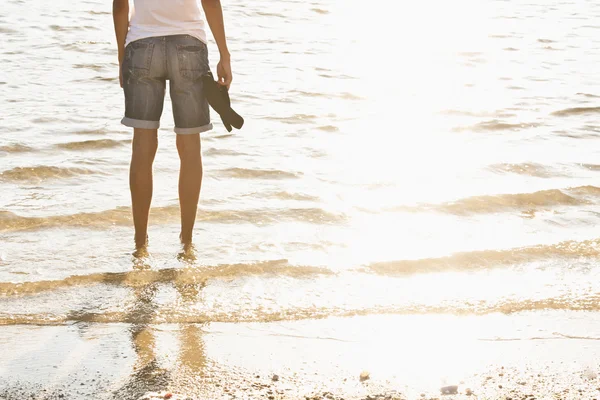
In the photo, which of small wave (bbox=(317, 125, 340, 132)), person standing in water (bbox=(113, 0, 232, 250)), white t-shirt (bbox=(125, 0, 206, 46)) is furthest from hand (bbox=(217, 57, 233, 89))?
small wave (bbox=(317, 125, 340, 132))

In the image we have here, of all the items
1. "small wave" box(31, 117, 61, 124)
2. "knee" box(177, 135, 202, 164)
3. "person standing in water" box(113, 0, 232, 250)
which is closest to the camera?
"person standing in water" box(113, 0, 232, 250)

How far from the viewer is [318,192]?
20.9 ft

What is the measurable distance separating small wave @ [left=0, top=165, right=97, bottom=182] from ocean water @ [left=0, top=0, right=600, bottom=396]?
0.06 ft

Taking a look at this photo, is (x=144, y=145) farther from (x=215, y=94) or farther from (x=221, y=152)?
(x=221, y=152)

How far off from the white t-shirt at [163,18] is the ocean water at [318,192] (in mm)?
1247

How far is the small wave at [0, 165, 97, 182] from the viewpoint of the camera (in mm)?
6383

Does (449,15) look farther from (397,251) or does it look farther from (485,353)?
(485,353)

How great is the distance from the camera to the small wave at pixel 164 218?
5.51 m

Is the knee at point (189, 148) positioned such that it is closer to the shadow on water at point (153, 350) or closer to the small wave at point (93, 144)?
the shadow on water at point (153, 350)

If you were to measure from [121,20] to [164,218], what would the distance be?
4.81 feet

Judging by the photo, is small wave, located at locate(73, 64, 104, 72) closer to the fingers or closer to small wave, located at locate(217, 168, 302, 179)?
small wave, located at locate(217, 168, 302, 179)

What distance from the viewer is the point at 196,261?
5023 mm

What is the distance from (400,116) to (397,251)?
374 centimetres

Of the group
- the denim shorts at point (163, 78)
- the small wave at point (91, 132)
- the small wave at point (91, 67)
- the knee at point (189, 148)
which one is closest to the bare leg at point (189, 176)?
the knee at point (189, 148)
